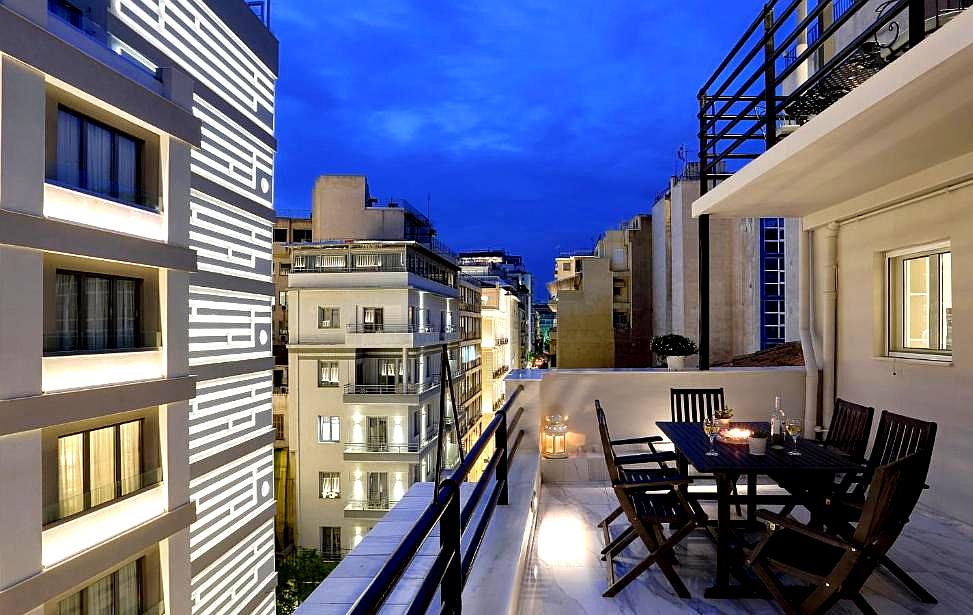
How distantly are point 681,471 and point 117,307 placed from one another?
22.1ft

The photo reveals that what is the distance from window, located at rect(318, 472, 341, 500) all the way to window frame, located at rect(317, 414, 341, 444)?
3.23 ft

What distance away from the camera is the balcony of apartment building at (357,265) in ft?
57.1

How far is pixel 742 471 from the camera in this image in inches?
111

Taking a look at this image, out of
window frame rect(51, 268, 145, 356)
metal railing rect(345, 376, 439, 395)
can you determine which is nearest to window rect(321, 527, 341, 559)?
metal railing rect(345, 376, 439, 395)

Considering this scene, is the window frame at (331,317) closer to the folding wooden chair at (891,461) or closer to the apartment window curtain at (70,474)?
the apartment window curtain at (70,474)

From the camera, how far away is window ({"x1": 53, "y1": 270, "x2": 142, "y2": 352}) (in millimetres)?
6114

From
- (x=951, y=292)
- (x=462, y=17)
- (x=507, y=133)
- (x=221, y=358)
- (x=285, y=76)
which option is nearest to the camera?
(x=951, y=292)

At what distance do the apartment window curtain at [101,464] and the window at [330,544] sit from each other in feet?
38.2

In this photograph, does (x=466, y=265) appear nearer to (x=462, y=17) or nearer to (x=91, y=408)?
(x=91, y=408)

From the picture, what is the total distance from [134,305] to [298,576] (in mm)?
11653

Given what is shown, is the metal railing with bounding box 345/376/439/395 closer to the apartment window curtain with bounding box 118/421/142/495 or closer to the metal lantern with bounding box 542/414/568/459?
the apartment window curtain with bounding box 118/421/142/495

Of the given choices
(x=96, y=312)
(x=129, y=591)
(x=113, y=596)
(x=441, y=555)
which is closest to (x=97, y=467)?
(x=113, y=596)

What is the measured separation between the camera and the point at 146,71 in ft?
22.9

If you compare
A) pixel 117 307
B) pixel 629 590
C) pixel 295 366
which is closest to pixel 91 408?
pixel 117 307
